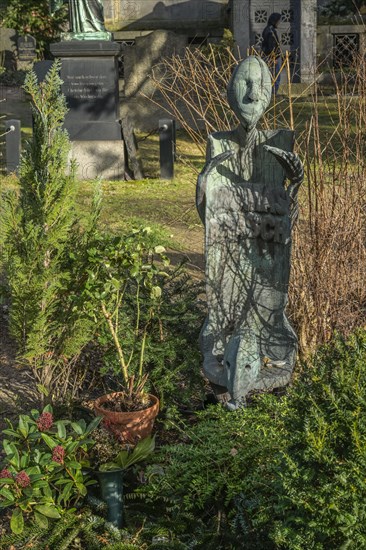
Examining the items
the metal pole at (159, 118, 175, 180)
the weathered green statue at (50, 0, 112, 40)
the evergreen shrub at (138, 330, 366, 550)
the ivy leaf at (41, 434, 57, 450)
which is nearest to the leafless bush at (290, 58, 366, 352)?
the evergreen shrub at (138, 330, 366, 550)

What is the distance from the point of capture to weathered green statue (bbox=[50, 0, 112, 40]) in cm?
1441

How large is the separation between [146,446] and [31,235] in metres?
1.32

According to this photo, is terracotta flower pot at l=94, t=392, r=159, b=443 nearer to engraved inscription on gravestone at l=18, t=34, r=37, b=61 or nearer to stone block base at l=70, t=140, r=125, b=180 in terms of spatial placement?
stone block base at l=70, t=140, r=125, b=180

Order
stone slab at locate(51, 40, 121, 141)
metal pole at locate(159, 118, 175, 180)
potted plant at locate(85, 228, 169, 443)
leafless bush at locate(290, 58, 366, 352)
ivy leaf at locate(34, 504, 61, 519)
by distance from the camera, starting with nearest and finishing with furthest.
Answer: ivy leaf at locate(34, 504, 61, 519) → potted plant at locate(85, 228, 169, 443) → leafless bush at locate(290, 58, 366, 352) → metal pole at locate(159, 118, 175, 180) → stone slab at locate(51, 40, 121, 141)

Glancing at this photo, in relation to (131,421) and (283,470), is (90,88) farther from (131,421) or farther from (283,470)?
(283,470)

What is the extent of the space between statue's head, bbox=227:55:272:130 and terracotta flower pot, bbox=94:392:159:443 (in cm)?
163

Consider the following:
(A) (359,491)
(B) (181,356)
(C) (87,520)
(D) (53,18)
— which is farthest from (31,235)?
(D) (53,18)

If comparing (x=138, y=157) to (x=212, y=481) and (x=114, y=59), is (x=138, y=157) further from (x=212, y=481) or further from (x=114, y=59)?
(x=212, y=481)

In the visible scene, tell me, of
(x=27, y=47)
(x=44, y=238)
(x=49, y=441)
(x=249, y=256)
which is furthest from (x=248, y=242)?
(x=27, y=47)

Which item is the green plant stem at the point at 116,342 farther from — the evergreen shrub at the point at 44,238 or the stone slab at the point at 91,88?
the stone slab at the point at 91,88

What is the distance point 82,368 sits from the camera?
6.39 meters

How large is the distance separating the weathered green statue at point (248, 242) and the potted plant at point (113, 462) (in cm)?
56

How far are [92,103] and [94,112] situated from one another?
5.2 inches

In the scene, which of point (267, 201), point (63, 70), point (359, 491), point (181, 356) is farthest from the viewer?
point (63, 70)
